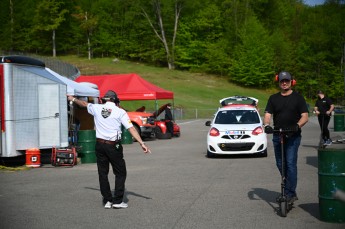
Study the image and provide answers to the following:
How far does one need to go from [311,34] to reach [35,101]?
77.5 m

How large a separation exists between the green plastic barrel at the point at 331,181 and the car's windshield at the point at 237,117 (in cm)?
1074

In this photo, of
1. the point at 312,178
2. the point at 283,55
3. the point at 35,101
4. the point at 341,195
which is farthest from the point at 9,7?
the point at 341,195

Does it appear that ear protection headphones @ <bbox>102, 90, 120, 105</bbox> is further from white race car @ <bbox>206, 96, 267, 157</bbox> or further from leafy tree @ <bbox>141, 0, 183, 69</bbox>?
leafy tree @ <bbox>141, 0, 183, 69</bbox>

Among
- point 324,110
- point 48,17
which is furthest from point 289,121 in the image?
point 48,17

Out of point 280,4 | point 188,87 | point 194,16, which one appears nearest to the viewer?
point 188,87

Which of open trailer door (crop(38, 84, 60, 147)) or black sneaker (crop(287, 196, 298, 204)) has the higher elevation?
open trailer door (crop(38, 84, 60, 147))

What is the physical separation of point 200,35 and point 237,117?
7949cm

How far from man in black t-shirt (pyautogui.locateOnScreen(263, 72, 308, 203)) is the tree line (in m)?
77.1

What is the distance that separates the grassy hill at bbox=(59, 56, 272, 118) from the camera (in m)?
69.4

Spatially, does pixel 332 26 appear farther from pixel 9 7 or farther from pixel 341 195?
pixel 341 195

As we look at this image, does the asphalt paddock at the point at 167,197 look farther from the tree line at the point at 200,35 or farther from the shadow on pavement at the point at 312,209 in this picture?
the tree line at the point at 200,35

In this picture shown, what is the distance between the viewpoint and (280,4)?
107 m

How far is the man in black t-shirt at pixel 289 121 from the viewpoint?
27.5 ft

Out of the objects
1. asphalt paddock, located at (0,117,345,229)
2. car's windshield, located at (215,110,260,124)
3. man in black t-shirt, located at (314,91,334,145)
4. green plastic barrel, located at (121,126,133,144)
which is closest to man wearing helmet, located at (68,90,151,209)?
asphalt paddock, located at (0,117,345,229)
